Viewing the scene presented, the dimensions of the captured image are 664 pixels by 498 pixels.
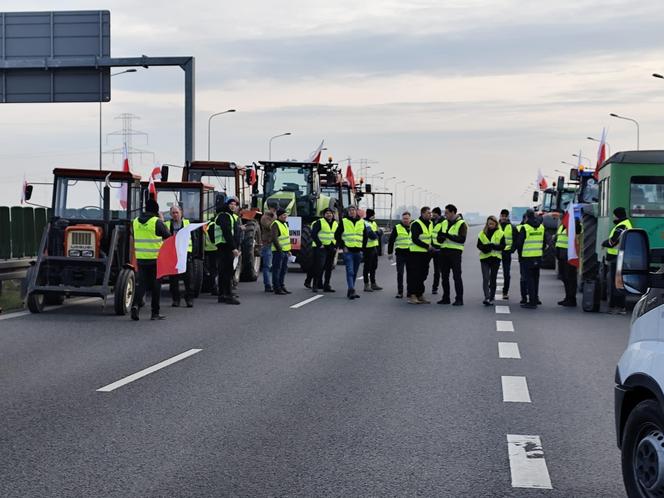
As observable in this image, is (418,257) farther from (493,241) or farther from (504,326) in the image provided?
(504,326)

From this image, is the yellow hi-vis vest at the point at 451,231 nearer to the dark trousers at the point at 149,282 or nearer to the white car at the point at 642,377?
the dark trousers at the point at 149,282

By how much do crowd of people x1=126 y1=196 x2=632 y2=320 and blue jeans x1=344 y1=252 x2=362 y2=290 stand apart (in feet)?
0.06

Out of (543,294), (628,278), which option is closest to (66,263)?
(543,294)

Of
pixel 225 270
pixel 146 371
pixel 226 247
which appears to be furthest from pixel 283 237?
pixel 146 371

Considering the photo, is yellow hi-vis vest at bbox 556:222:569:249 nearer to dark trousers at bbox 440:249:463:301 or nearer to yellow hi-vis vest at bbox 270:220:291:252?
dark trousers at bbox 440:249:463:301

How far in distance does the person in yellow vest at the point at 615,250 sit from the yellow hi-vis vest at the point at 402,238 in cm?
398

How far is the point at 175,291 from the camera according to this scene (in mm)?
18219

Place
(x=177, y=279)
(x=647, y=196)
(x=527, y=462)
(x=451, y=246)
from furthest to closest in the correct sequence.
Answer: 1. (x=451, y=246)
2. (x=647, y=196)
3. (x=177, y=279)
4. (x=527, y=462)

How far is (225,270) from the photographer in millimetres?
19312

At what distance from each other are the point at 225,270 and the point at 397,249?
362 cm

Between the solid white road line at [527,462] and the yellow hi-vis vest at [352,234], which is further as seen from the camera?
the yellow hi-vis vest at [352,234]

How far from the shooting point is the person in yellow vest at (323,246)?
21875mm

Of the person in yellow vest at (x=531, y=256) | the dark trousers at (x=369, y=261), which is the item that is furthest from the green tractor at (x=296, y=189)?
the person in yellow vest at (x=531, y=256)

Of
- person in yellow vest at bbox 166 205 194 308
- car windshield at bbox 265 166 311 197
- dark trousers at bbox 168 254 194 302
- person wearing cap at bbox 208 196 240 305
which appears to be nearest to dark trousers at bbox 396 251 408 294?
person wearing cap at bbox 208 196 240 305
